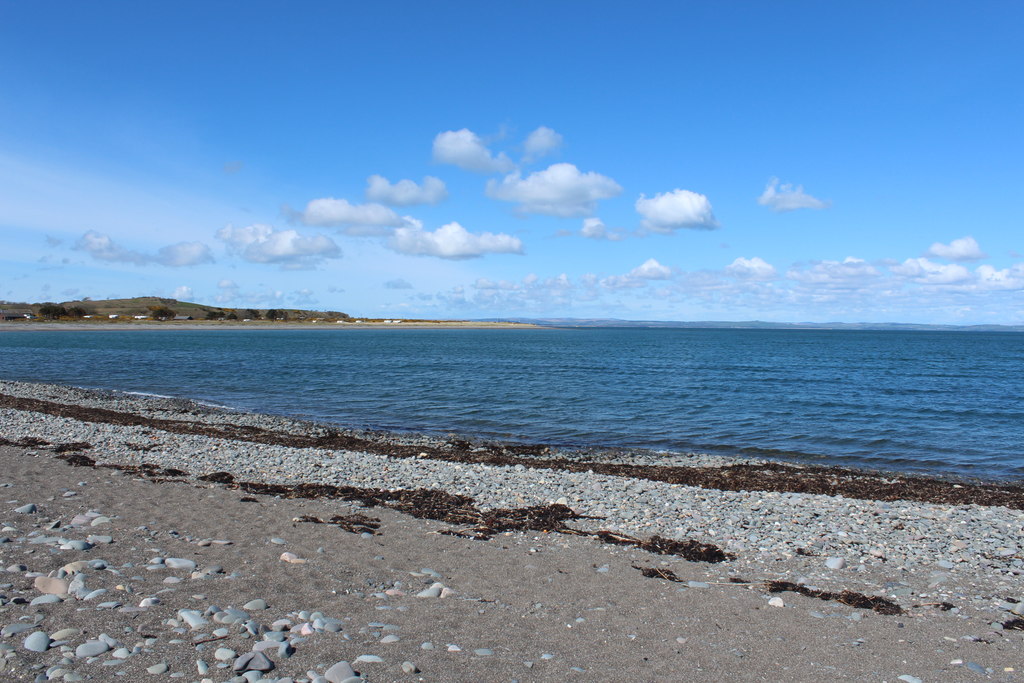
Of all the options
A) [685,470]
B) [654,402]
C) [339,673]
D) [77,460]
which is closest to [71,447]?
[77,460]

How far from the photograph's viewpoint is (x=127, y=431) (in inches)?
877

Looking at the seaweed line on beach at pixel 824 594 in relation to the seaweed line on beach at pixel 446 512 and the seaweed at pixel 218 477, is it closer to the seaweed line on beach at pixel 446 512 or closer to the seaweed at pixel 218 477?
the seaweed line on beach at pixel 446 512

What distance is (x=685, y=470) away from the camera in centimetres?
1964

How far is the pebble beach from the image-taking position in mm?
6695

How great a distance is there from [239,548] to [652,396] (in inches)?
1314

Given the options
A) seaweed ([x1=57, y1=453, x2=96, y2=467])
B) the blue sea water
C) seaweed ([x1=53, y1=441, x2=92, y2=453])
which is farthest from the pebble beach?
the blue sea water

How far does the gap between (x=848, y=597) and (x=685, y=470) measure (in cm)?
1049

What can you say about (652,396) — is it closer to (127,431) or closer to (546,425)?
(546,425)

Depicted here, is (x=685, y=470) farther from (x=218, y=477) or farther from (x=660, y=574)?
(x=218, y=477)

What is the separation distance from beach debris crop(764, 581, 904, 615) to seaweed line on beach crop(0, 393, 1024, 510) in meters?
7.45

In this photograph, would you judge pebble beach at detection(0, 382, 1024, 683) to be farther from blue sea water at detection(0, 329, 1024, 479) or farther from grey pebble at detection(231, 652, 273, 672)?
blue sea water at detection(0, 329, 1024, 479)

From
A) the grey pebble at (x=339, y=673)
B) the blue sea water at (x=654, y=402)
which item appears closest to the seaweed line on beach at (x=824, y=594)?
the grey pebble at (x=339, y=673)

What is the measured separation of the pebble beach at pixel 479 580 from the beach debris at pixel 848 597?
42 millimetres

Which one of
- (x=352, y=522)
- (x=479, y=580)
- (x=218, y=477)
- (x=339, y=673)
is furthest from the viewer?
(x=218, y=477)
